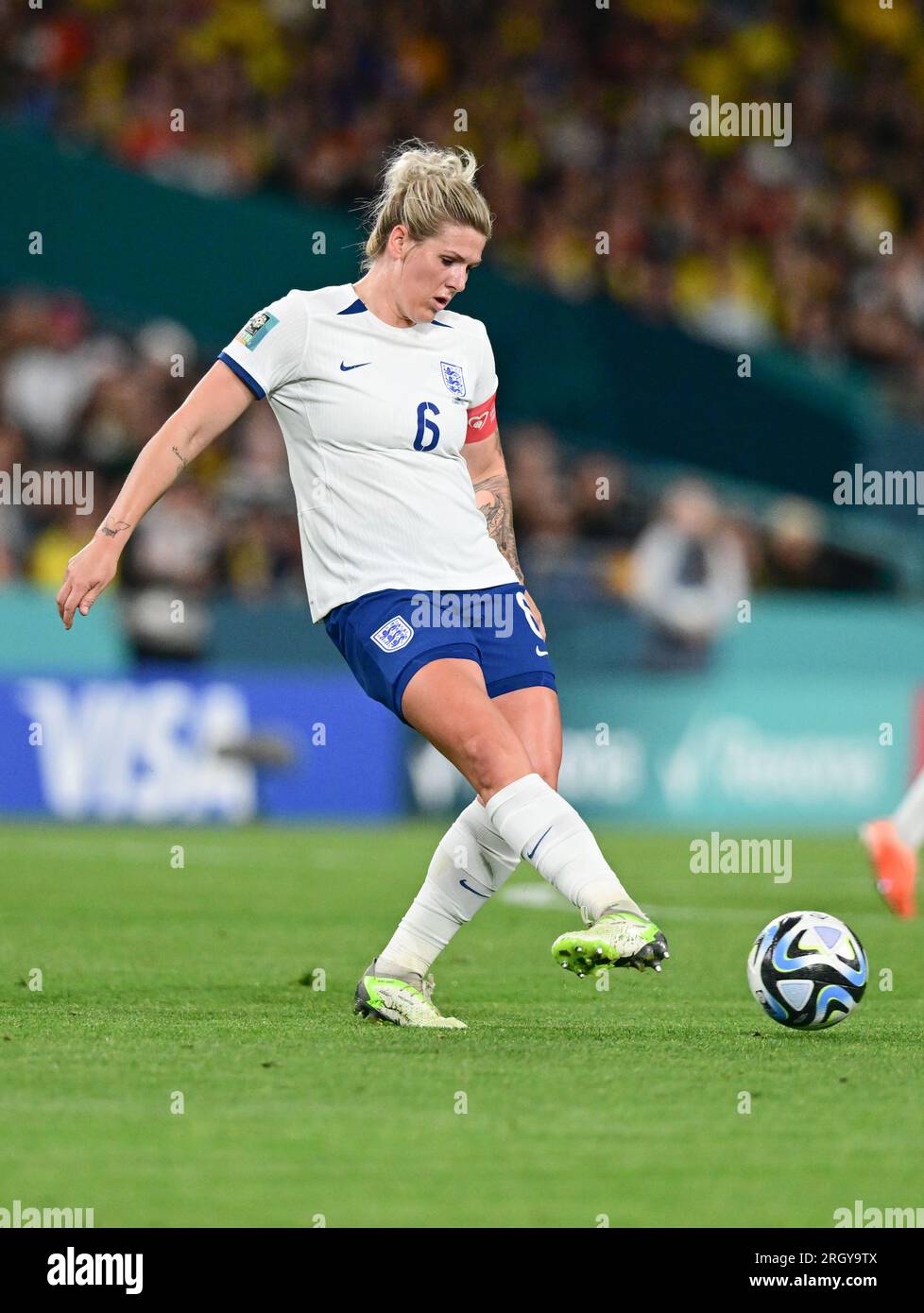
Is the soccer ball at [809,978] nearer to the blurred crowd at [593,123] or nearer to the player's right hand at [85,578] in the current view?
the player's right hand at [85,578]

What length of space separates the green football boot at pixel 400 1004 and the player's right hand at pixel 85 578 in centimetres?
142

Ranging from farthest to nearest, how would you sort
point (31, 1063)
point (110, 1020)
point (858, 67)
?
point (858, 67) < point (110, 1020) < point (31, 1063)

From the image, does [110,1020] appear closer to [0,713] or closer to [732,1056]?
[732,1056]

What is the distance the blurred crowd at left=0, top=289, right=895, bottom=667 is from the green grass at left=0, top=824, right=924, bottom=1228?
6.72 metres

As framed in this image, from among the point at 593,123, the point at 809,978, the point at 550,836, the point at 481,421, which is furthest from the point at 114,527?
the point at 593,123

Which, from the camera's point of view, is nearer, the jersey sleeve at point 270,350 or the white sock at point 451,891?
the jersey sleeve at point 270,350

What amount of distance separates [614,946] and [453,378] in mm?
1751

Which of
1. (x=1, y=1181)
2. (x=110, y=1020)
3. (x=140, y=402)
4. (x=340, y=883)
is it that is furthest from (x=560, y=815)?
(x=140, y=402)

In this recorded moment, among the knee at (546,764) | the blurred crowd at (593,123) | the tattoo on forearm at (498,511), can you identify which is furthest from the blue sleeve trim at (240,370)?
the blurred crowd at (593,123)

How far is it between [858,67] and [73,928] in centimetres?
1615

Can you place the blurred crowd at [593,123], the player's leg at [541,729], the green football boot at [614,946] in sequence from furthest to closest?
the blurred crowd at [593,123] → the player's leg at [541,729] → the green football boot at [614,946]

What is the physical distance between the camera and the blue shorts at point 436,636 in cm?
575

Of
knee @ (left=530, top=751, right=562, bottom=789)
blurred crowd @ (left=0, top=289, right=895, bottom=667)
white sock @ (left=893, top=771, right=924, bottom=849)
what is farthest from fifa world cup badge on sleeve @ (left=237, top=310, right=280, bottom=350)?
blurred crowd @ (left=0, top=289, right=895, bottom=667)
